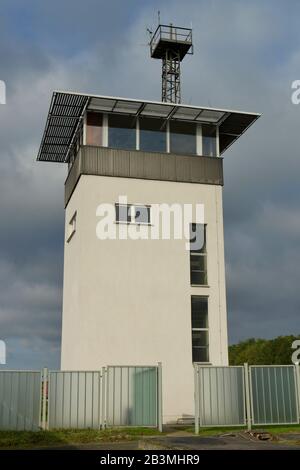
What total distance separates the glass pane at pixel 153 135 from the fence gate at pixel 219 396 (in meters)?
10.5

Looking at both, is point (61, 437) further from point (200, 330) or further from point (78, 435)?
point (200, 330)

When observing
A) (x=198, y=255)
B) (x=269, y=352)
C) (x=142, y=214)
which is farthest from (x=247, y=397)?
(x=269, y=352)

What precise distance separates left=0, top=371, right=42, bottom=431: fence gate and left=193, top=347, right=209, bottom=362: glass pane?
7.39 metres

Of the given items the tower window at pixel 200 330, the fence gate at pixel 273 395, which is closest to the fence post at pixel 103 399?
the fence gate at pixel 273 395

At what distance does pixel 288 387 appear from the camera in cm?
2066

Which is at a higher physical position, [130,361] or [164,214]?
[164,214]

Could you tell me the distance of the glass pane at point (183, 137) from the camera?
1053 inches

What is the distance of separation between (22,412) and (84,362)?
466 centimetres

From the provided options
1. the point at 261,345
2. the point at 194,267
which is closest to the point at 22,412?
the point at 194,267

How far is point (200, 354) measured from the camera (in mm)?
24594
